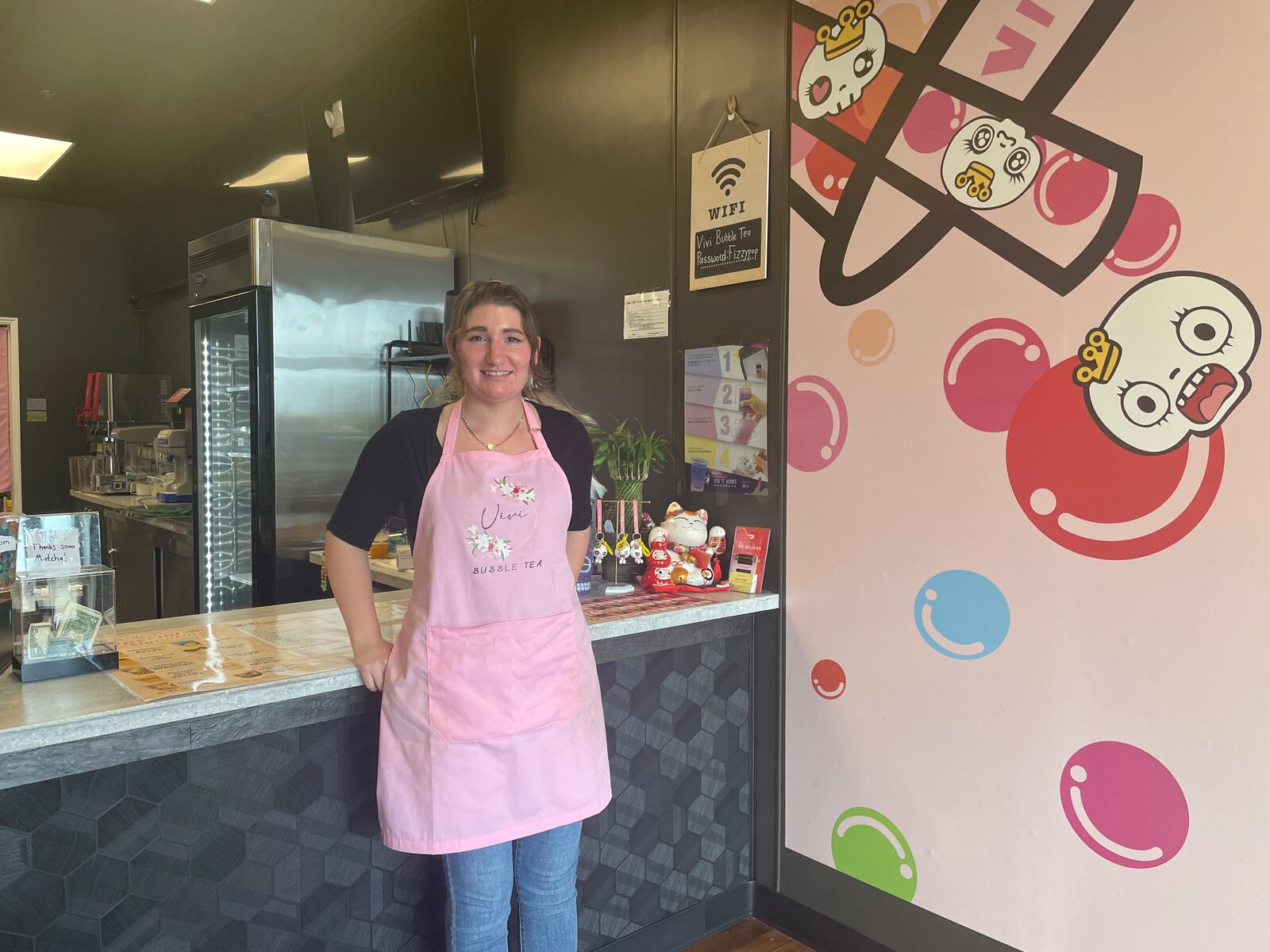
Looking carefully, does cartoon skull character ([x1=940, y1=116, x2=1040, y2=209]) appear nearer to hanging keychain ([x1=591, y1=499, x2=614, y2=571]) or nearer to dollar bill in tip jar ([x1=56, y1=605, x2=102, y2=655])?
hanging keychain ([x1=591, y1=499, x2=614, y2=571])

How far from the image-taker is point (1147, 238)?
1.76m

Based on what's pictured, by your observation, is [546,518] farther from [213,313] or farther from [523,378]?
[213,313]

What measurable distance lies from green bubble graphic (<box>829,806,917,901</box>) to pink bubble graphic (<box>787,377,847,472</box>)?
894mm

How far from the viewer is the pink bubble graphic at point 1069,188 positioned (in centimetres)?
183

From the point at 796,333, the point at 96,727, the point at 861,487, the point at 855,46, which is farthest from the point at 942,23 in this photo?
the point at 96,727

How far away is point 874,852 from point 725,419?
3.95 ft

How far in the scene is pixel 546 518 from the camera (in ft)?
5.59

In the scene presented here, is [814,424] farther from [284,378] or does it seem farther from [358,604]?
[284,378]

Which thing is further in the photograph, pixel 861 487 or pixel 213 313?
pixel 213 313

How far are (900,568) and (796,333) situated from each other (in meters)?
0.68

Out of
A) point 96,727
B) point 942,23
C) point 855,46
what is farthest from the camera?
point 855,46

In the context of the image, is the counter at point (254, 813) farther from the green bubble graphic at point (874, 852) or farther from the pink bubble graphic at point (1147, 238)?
the pink bubble graphic at point (1147, 238)

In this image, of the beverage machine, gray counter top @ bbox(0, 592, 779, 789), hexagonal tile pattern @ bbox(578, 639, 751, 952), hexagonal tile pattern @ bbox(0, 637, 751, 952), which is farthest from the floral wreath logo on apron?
the beverage machine

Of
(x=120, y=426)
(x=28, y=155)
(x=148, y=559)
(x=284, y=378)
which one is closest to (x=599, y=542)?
(x=284, y=378)
